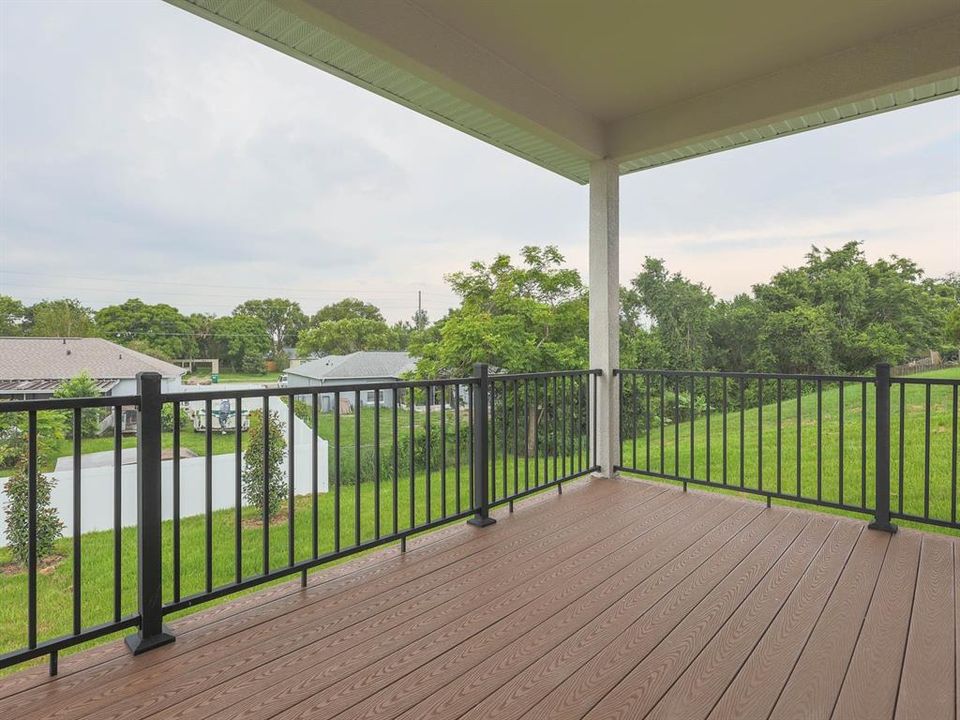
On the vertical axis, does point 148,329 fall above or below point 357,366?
above

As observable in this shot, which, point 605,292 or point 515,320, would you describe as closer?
point 605,292

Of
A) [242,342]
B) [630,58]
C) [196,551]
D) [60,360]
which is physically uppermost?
[630,58]

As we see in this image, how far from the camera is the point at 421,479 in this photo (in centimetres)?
838

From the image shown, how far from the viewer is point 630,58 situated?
9.46 ft

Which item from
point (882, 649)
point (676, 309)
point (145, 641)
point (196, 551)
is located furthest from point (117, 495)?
point (676, 309)

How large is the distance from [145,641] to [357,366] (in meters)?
5.64

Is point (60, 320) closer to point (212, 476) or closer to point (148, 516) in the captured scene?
point (212, 476)

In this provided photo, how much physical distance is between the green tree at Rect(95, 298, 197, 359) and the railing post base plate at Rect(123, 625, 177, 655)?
3749 mm

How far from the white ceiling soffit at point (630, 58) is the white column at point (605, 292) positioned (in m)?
0.32

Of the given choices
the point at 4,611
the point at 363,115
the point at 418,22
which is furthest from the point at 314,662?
the point at 363,115

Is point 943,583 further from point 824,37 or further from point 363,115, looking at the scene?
point 363,115

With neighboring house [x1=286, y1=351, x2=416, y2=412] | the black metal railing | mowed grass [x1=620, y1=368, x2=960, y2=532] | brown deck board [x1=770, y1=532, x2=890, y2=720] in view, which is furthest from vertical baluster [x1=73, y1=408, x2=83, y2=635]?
neighboring house [x1=286, y1=351, x2=416, y2=412]

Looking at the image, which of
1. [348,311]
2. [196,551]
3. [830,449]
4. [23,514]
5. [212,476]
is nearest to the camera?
[212,476]

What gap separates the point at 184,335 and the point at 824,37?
601cm
